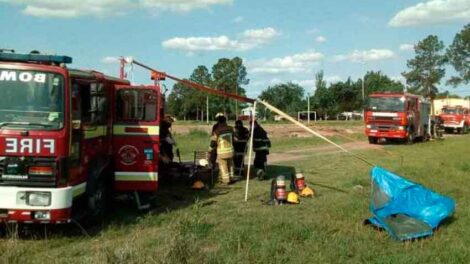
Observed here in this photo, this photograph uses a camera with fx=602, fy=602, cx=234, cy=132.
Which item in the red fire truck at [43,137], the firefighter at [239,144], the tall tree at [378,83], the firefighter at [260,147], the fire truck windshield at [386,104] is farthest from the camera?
the tall tree at [378,83]

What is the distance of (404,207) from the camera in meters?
9.27

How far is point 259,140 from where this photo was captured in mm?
15984

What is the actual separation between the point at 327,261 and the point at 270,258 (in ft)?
2.25

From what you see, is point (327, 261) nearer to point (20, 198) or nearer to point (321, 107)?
point (20, 198)

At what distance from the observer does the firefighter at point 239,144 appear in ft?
52.8

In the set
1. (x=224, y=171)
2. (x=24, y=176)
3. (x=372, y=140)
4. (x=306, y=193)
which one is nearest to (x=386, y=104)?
(x=372, y=140)

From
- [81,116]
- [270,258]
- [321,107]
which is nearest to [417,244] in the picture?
[270,258]

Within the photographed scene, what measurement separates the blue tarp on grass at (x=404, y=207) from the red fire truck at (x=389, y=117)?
23624 mm

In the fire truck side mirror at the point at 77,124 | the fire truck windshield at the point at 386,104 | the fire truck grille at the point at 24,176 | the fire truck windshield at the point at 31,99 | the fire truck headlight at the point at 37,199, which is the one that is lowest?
the fire truck headlight at the point at 37,199

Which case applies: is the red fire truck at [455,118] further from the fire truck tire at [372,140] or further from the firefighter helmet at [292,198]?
the firefighter helmet at [292,198]

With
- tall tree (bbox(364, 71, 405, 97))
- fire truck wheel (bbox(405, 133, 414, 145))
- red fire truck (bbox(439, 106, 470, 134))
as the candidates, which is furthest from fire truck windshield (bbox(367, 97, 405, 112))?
tall tree (bbox(364, 71, 405, 97))

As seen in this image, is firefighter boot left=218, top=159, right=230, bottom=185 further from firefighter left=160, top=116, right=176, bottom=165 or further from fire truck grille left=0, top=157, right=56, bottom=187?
fire truck grille left=0, top=157, right=56, bottom=187

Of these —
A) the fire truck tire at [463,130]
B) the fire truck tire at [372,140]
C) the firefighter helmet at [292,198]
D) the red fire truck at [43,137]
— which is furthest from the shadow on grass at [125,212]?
the fire truck tire at [463,130]

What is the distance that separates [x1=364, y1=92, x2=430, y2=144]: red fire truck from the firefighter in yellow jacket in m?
19.9
